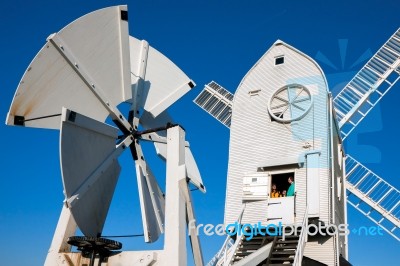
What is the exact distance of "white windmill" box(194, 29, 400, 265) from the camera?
14500 mm

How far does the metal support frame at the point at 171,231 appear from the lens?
8805 millimetres

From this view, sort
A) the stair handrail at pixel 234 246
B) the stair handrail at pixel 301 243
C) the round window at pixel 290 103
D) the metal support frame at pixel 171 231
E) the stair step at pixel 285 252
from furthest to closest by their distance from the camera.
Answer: the round window at pixel 290 103, the stair step at pixel 285 252, the stair handrail at pixel 234 246, the stair handrail at pixel 301 243, the metal support frame at pixel 171 231

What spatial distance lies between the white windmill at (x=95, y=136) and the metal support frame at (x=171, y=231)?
19 mm

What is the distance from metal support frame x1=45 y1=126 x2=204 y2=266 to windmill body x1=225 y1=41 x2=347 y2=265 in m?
5.66

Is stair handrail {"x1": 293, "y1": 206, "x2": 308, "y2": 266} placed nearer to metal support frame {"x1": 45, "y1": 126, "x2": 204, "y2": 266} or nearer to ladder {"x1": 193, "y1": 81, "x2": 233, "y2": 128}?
metal support frame {"x1": 45, "y1": 126, "x2": 204, "y2": 266}

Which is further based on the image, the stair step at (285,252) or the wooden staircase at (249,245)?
the wooden staircase at (249,245)

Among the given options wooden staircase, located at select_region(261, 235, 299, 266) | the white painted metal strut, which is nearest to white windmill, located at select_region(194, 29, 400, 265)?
wooden staircase, located at select_region(261, 235, 299, 266)

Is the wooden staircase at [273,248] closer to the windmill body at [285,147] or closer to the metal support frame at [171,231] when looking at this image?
the windmill body at [285,147]

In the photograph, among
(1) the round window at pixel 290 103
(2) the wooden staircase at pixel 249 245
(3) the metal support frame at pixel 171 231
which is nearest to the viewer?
(3) the metal support frame at pixel 171 231

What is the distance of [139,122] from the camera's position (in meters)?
11.9

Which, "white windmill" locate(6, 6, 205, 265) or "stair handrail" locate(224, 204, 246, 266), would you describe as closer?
"white windmill" locate(6, 6, 205, 265)

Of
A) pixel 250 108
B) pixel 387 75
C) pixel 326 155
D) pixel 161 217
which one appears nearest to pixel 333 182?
pixel 326 155

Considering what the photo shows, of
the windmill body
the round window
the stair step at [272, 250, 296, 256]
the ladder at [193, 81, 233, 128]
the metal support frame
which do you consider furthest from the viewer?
the ladder at [193, 81, 233, 128]

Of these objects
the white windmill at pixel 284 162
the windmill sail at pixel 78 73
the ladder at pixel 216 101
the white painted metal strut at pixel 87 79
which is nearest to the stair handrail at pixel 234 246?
the white windmill at pixel 284 162
